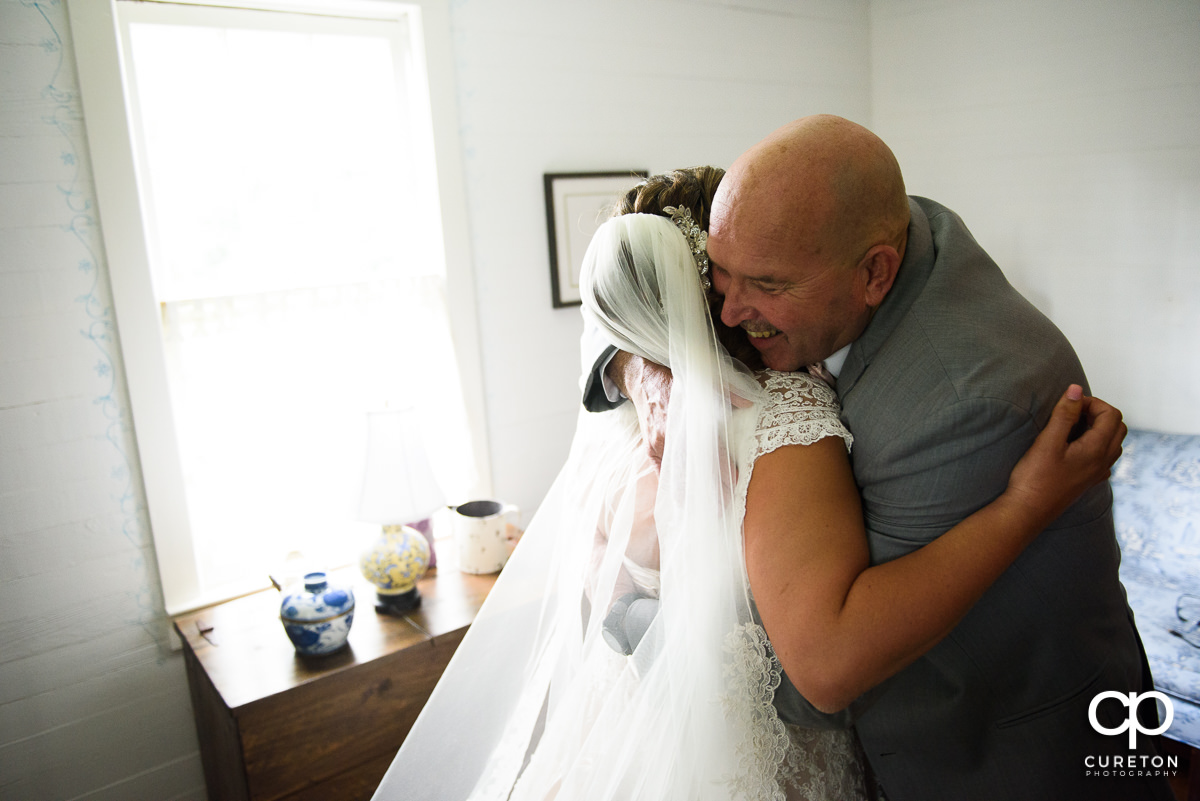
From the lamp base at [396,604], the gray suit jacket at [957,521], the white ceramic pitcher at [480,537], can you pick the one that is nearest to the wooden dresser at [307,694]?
the lamp base at [396,604]

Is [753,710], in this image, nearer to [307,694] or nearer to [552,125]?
[307,694]

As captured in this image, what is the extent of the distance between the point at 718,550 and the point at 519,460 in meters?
1.65

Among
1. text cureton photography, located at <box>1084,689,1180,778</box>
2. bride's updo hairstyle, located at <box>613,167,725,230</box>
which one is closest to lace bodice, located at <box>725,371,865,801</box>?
bride's updo hairstyle, located at <box>613,167,725,230</box>

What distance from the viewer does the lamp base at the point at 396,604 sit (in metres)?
2.11

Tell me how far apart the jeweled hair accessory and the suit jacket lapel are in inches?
9.2

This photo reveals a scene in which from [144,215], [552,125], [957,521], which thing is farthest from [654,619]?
[552,125]

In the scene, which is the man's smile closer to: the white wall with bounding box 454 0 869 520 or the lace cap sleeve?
the lace cap sleeve

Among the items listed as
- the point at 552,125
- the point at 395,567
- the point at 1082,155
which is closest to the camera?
the point at 395,567

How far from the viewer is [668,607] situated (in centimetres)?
115

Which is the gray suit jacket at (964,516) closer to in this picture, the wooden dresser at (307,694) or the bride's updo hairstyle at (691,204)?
the bride's updo hairstyle at (691,204)

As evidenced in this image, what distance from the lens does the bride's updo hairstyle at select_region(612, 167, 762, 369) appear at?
4.04ft

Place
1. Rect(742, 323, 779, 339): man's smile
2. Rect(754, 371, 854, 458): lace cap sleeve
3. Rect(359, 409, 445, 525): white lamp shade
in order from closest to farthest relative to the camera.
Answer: Rect(754, 371, 854, 458): lace cap sleeve, Rect(742, 323, 779, 339): man's smile, Rect(359, 409, 445, 525): white lamp shade

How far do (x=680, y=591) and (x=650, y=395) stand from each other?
304 mm

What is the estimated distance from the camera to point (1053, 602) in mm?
1046
